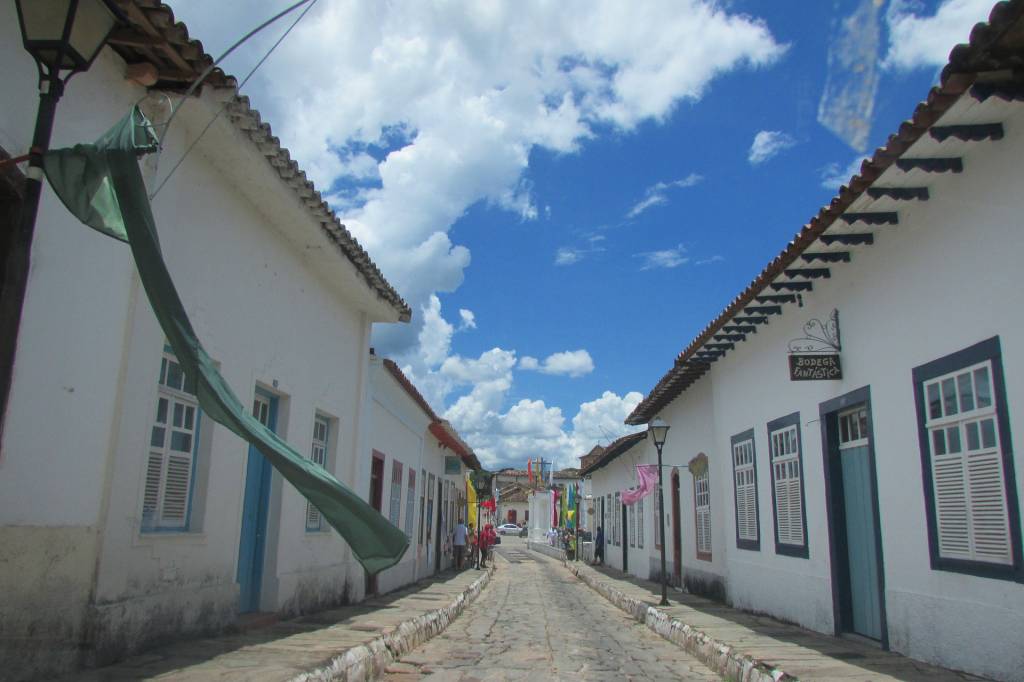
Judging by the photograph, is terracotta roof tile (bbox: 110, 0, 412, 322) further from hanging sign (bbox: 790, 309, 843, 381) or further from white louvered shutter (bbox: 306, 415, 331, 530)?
hanging sign (bbox: 790, 309, 843, 381)

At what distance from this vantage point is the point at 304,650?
6492 millimetres

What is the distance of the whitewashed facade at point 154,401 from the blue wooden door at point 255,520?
0.10ft

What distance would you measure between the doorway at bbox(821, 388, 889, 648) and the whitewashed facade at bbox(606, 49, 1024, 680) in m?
0.02

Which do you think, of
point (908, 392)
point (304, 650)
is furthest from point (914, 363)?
point (304, 650)

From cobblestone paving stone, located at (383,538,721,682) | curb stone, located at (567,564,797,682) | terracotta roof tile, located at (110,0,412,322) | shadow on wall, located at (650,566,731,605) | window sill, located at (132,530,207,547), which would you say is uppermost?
terracotta roof tile, located at (110,0,412,322)

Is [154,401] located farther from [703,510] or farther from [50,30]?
[703,510]

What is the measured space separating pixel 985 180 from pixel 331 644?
6.30m

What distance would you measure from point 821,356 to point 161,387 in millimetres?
6345

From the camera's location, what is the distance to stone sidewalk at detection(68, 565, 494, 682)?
5242 millimetres

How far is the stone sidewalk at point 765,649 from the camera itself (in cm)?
633

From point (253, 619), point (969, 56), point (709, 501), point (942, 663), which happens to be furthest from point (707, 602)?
point (969, 56)

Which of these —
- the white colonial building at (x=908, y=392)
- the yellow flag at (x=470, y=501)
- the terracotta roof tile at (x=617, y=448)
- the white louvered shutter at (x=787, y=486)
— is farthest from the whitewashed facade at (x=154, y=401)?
the yellow flag at (x=470, y=501)

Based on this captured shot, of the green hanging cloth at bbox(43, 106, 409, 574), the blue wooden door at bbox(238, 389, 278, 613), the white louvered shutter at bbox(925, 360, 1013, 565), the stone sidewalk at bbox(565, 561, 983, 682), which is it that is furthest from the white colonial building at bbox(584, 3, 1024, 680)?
the blue wooden door at bbox(238, 389, 278, 613)

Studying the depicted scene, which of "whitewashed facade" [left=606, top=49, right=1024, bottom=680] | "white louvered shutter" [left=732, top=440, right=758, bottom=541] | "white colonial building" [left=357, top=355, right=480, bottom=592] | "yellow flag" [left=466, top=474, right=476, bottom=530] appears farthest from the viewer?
"yellow flag" [left=466, top=474, right=476, bottom=530]
